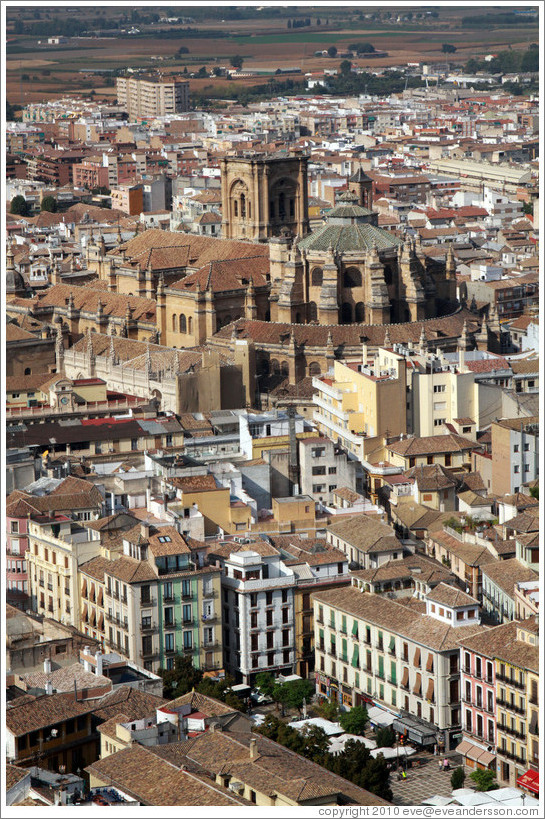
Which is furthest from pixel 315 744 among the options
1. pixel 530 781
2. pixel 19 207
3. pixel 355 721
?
pixel 19 207

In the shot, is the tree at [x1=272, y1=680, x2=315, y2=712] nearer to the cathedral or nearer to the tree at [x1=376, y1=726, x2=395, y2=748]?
the tree at [x1=376, y1=726, x2=395, y2=748]

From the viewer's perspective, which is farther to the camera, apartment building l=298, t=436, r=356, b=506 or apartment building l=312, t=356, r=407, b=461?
apartment building l=312, t=356, r=407, b=461

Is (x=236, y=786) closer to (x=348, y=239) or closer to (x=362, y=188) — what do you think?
(x=348, y=239)

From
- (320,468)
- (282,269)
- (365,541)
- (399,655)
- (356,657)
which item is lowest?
(356,657)

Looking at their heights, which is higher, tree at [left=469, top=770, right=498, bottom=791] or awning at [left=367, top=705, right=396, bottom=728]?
awning at [left=367, top=705, right=396, bottom=728]

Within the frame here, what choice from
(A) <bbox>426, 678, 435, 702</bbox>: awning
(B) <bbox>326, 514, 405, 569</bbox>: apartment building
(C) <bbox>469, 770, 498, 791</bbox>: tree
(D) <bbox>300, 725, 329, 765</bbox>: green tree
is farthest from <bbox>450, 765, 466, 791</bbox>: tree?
(B) <bbox>326, 514, 405, 569</bbox>: apartment building

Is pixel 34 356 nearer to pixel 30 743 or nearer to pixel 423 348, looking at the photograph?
pixel 423 348
